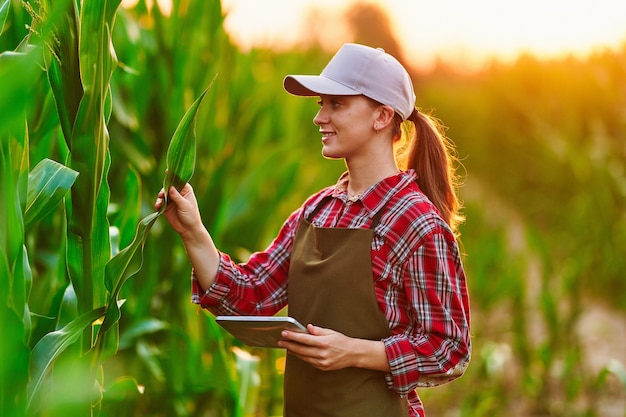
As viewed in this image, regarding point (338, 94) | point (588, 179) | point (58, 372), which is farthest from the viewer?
point (588, 179)

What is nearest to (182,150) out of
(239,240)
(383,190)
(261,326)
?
(261,326)

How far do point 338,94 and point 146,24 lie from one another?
4.32 feet

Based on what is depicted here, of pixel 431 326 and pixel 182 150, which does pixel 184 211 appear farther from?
pixel 431 326

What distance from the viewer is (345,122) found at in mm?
1138

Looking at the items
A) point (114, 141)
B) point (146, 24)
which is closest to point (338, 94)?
point (114, 141)

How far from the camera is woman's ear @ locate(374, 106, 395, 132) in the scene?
45.4 inches

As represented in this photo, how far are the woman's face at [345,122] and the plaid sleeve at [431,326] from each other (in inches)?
6.3

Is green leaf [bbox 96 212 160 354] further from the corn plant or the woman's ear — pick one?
the woman's ear

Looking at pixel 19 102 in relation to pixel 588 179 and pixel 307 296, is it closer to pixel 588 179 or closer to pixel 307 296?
pixel 307 296

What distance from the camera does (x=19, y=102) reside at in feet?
1.74

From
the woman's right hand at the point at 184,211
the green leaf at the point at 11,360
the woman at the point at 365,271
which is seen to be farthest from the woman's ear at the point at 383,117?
the green leaf at the point at 11,360

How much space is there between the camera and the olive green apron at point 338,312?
43.3 inches

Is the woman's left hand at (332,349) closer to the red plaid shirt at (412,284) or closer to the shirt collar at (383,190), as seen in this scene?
the red plaid shirt at (412,284)

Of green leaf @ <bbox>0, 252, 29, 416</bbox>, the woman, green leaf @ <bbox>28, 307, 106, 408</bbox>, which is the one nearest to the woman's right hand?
the woman
